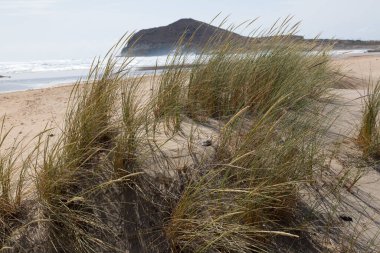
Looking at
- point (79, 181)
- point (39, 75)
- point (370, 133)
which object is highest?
point (79, 181)

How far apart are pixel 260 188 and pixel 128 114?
1086mm

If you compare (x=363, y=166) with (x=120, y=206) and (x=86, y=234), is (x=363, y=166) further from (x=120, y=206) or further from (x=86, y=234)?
(x=86, y=234)

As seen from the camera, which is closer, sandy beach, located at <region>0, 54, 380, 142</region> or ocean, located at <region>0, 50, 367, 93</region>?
sandy beach, located at <region>0, 54, 380, 142</region>

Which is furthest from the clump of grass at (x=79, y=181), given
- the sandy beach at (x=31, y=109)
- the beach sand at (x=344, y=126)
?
the sandy beach at (x=31, y=109)

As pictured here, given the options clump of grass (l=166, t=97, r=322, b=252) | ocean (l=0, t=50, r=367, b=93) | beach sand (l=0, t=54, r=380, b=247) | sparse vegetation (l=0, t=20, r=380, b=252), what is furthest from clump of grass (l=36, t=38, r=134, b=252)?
ocean (l=0, t=50, r=367, b=93)

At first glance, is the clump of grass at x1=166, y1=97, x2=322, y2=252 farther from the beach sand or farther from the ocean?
the ocean

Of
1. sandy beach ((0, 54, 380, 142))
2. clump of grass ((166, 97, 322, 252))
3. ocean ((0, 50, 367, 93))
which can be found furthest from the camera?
ocean ((0, 50, 367, 93))

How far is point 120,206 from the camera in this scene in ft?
7.82

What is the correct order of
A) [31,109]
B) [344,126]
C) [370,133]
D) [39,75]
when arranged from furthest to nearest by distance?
[39,75] < [31,109] < [344,126] < [370,133]

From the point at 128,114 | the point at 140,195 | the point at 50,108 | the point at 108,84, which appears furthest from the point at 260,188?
the point at 50,108

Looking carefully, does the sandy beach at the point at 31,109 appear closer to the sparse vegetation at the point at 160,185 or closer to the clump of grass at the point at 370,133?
the clump of grass at the point at 370,133

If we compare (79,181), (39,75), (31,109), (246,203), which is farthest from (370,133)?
(39,75)

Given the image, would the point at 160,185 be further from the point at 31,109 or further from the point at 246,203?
the point at 31,109

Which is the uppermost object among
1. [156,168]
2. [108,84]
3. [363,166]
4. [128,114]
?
[108,84]
